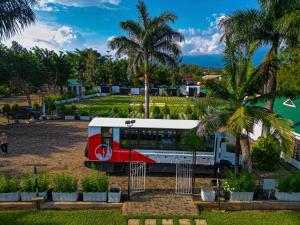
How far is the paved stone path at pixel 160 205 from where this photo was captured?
37.8 feet

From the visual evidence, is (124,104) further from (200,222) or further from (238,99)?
(200,222)

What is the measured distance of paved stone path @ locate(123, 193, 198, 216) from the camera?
37.8 ft

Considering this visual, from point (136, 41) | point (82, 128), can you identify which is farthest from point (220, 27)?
point (82, 128)

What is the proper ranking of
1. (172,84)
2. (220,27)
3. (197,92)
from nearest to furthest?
(220,27)
(197,92)
(172,84)

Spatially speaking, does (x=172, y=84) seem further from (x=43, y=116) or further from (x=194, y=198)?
(x=194, y=198)

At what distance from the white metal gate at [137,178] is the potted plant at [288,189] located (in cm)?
611

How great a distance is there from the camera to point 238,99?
12859mm

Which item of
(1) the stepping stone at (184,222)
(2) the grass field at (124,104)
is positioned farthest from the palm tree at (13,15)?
(2) the grass field at (124,104)

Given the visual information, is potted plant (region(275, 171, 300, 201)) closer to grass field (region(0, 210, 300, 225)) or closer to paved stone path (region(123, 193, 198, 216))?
grass field (region(0, 210, 300, 225))

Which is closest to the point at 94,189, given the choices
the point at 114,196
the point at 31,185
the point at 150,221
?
the point at 114,196

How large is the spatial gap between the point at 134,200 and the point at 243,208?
187 inches

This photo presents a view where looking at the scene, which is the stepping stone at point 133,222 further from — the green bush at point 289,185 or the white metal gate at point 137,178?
the green bush at point 289,185

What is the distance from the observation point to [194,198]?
41.9 feet

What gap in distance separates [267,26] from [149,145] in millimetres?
10408
